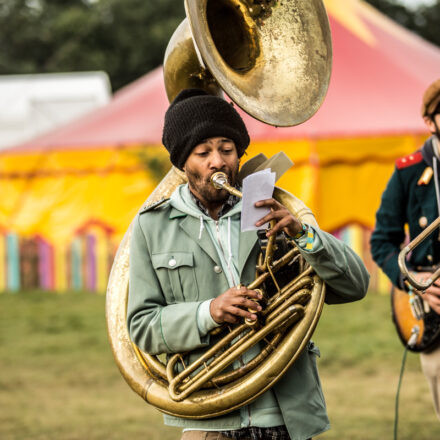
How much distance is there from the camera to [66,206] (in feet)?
41.3

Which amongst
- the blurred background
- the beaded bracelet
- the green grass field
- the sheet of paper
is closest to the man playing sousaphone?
the beaded bracelet

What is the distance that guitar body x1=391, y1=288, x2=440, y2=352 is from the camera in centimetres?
338

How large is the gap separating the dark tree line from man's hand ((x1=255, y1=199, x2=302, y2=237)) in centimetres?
2871

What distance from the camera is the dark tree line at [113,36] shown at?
103ft

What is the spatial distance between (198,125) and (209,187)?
8.4 inches

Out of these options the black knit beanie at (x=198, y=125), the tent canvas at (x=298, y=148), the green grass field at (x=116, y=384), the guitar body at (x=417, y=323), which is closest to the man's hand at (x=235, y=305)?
the black knit beanie at (x=198, y=125)

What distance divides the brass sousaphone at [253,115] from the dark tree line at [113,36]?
27964mm

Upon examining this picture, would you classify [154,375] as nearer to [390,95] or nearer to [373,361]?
[373,361]

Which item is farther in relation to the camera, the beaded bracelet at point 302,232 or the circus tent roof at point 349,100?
the circus tent roof at point 349,100

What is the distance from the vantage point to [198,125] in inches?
104

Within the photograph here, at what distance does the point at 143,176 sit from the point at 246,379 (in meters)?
9.66

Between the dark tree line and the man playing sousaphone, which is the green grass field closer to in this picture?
the man playing sousaphone

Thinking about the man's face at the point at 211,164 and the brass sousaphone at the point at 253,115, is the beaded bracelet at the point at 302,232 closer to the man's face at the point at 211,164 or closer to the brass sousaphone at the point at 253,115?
the brass sousaphone at the point at 253,115

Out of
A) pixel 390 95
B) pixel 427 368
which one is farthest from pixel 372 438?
pixel 390 95
